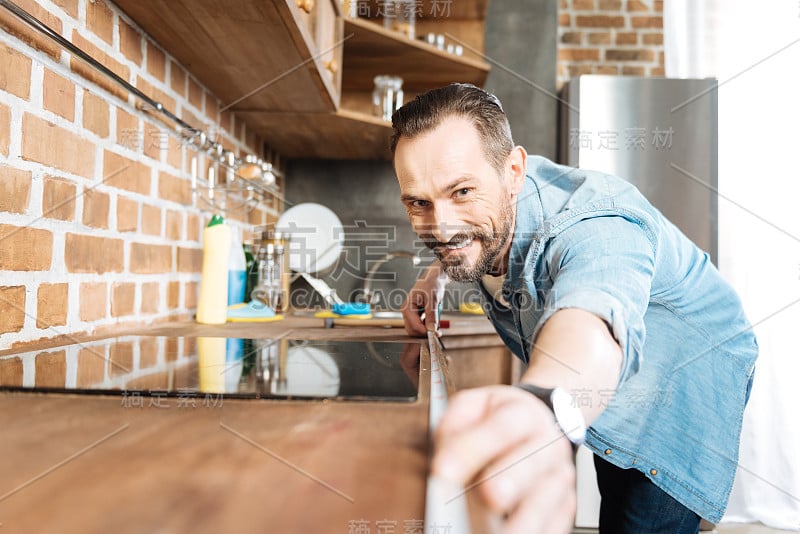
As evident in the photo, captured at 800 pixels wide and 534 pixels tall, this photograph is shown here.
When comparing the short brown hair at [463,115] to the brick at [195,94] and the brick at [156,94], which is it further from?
the brick at [195,94]

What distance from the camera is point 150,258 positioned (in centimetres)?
133

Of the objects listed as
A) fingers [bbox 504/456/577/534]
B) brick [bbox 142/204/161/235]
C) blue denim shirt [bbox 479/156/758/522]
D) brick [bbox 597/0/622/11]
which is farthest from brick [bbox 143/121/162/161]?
brick [bbox 597/0/622/11]

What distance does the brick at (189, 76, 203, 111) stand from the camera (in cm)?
155

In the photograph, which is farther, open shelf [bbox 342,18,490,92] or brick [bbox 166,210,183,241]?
open shelf [bbox 342,18,490,92]

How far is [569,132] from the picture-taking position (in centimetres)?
246

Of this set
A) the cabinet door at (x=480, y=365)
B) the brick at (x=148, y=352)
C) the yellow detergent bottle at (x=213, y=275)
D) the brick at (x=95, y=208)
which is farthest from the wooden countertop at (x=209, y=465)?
the cabinet door at (x=480, y=365)

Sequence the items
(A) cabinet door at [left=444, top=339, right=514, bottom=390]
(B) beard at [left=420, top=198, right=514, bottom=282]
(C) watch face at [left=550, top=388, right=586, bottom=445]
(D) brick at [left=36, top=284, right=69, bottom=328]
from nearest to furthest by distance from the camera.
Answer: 1. (C) watch face at [left=550, top=388, right=586, bottom=445]
2. (D) brick at [left=36, top=284, right=69, bottom=328]
3. (B) beard at [left=420, top=198, right=514, bottom=282]
4. (A) cabinet door at [left=444, top=339, right=514, bottom=390]

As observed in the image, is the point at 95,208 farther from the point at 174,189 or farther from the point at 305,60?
the point at 305,60

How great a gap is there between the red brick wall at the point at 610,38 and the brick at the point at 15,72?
2.36 metres

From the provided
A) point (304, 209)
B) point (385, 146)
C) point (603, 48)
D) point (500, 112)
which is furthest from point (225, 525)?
point (603, 48)

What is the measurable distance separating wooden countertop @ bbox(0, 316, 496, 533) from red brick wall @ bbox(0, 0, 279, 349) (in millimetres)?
408

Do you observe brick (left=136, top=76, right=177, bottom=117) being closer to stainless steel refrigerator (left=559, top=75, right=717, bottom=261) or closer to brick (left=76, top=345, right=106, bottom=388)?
brick (left=76, top=345, right=106, bottom=388)

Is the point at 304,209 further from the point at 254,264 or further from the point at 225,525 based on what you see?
the point at 225,525

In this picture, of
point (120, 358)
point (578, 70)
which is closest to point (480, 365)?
point (120, 358)
